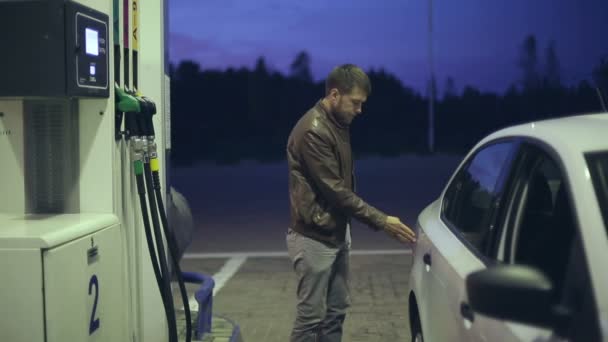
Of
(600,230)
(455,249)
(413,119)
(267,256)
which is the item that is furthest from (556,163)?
(413,119)

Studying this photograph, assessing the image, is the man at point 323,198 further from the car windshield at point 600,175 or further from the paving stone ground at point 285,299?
the car windshield at point 600,175

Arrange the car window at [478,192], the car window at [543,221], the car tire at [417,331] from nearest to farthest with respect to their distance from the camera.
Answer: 1. the car window at [543,221]
2. the car window at [478,192]
3. the car tire at [417,331]

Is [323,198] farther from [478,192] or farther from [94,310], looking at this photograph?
[94,310]

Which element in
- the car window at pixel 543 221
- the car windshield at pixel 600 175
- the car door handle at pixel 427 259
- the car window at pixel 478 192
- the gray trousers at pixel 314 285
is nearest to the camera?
the car windshield at pixel 600 175

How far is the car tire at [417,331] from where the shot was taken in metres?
4.21

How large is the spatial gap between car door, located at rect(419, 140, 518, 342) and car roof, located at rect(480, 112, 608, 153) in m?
0.18

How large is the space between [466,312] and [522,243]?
12.4 inches

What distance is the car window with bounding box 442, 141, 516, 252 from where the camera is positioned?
133 inches

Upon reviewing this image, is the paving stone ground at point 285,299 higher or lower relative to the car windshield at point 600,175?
lower

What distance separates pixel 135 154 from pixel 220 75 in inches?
2711

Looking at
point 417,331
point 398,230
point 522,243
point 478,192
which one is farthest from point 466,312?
point 398,230

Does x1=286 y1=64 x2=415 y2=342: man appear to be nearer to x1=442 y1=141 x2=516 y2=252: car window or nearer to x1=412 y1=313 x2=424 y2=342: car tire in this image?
x1=412 y1=313 x2=424 y2=342: car tire

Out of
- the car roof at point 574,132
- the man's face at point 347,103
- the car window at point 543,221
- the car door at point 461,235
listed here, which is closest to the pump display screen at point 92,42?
the man's face at point 347,103

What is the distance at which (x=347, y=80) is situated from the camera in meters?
5.02
